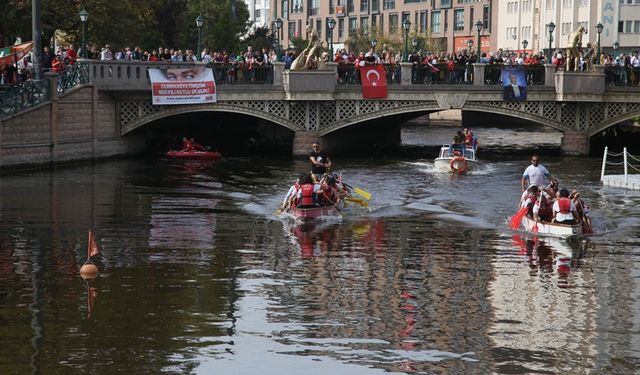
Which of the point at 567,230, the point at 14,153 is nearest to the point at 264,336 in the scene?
the point at 567,230

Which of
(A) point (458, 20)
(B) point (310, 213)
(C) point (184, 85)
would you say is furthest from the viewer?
(A) point (458, 20)

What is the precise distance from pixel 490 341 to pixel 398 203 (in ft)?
71.4

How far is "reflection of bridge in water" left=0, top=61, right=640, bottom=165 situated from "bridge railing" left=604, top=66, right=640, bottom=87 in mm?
108

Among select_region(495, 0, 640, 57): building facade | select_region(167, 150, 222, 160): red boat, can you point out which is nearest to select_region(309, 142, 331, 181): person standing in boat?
select_region(167, 150, 222, 160): red boat

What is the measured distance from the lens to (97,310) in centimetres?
2559

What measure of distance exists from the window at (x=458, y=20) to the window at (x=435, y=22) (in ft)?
10.5

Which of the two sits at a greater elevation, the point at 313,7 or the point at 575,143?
the point at 313,7

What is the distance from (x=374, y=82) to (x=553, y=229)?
80.6 ft

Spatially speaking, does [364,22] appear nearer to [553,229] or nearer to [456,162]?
[456,162]

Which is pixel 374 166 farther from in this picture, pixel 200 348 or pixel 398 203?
pixel 200 348

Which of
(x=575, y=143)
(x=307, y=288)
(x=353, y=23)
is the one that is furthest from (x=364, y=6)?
(x=307, y=288)

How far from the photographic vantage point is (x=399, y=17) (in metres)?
143

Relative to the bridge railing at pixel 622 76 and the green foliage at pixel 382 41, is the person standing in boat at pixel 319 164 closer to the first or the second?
the bridge railing at pixel 622 76

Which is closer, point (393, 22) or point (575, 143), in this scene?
point (575, 143)
